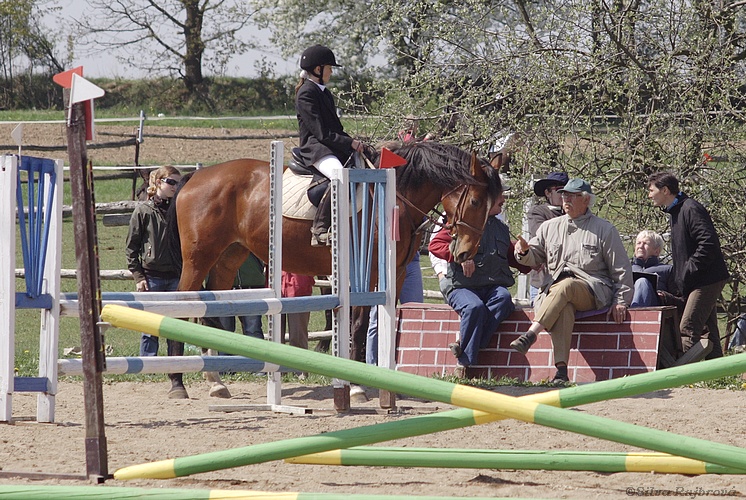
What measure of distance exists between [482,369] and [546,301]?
0.89m

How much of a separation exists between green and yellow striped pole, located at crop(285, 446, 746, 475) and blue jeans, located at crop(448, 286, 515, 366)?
401 cm

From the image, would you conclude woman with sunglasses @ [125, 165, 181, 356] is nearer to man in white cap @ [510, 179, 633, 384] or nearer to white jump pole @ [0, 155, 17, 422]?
white jump pole @ [0, 155, 17, 422]

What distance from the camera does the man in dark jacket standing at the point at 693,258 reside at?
880 centimetres

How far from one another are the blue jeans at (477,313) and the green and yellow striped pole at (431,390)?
4.70 metres

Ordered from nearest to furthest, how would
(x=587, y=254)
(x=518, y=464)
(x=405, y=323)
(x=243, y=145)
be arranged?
1. (x=518, y=464)
2. (x=587, y=254)
3. (x=405, y=323)
4. (x=243, y=145)

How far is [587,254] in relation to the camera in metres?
8.43

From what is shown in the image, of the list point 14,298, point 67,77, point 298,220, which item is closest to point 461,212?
point 298,220

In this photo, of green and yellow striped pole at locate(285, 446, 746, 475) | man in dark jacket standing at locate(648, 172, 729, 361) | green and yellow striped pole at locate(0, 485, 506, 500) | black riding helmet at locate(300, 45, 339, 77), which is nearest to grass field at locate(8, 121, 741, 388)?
man in dark jacket standing at locate(648, 172, 729, 361)

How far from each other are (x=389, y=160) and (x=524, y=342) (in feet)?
6.09

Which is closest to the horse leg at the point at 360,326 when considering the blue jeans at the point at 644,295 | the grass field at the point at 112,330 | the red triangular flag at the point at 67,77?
the grass field at the point at 112,330

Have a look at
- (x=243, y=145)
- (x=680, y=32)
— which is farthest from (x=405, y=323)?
(x=243, y=145)

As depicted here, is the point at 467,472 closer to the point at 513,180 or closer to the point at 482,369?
the point at 482,369

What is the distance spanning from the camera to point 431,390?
384 centimetres

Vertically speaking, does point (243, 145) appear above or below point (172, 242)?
above
